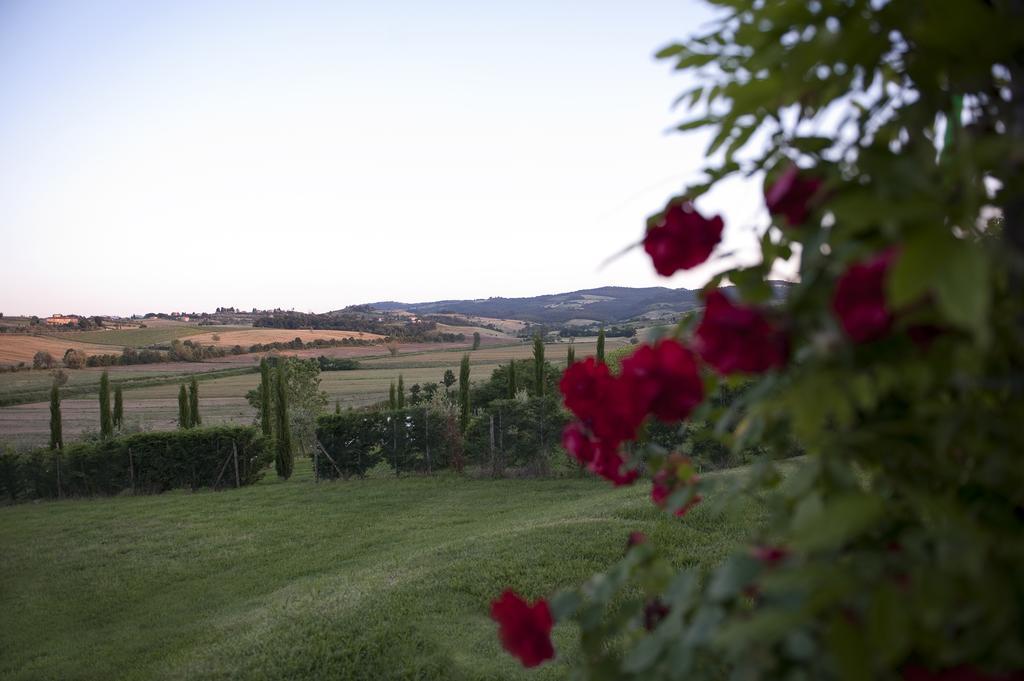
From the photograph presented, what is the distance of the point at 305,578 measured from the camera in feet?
29.3

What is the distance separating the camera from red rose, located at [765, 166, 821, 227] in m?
0.73

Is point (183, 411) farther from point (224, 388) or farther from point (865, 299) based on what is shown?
point (865, 299)

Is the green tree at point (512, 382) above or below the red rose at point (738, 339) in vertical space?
below

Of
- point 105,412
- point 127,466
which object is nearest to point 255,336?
point 105,412

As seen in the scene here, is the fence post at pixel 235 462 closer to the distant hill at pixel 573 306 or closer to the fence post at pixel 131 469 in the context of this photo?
the fence post at pixel 131 469

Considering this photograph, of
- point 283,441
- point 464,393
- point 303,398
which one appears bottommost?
point 283,441

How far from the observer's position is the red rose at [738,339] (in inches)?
25.4

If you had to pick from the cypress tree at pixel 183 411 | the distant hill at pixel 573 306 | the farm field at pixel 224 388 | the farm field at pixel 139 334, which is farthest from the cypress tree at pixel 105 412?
the distant hill at pixel 573 306

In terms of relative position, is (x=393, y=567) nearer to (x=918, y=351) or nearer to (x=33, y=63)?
(x=918, y=351)

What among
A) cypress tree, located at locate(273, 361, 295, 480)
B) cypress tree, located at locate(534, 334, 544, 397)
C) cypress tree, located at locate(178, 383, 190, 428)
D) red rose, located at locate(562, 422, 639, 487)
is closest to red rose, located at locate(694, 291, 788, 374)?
red rose, located at locate(562, 422, 639, 487)

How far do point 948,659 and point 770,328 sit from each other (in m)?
0.33

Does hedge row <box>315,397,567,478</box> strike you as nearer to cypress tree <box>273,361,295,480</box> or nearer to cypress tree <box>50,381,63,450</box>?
cypress tree <box>273,361,295,480</box>

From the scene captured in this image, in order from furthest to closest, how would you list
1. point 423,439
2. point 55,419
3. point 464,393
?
point 55,419, point 464,393, point 423,439

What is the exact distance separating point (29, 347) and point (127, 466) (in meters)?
27.0
